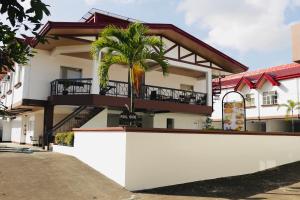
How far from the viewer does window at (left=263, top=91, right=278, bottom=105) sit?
3475 centimetres

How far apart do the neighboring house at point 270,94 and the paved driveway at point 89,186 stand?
20.7 meters

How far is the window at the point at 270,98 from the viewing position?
34.8 metres

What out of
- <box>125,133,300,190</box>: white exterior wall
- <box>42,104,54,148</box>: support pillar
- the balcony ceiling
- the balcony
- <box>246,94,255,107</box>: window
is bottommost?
<box>125,133,300,190</box>: white exterior wall

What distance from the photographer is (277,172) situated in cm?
1503

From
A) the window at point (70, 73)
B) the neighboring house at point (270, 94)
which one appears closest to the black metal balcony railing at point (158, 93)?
the window at point (70, 73)

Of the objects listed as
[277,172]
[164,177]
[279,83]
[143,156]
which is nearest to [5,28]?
[143,156]

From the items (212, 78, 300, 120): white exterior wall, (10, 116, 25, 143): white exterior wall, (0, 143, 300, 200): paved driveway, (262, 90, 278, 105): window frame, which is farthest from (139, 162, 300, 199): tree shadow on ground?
(262, 90, 278, 105): window frame

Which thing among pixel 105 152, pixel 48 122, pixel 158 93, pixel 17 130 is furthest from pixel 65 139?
pixel 17 130

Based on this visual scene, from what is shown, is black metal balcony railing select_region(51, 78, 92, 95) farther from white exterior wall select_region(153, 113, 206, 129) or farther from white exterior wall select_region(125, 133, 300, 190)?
white exterior wall select_region(125, 133, 300, 190)

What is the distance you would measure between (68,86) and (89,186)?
10178mm

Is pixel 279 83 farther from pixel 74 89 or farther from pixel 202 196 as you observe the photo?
pixel 202 196

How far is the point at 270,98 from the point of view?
35.2 m

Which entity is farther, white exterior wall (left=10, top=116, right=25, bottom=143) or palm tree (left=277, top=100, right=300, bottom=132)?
palm tree (left=277, top=100, right=300, bottom=132)

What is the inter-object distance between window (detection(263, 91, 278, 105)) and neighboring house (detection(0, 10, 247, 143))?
10358 millimetres
